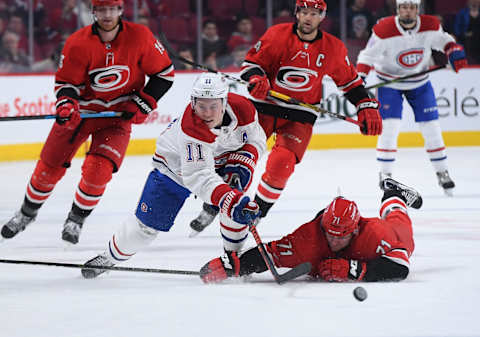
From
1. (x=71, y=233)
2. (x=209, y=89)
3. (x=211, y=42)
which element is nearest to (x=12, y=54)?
(x=211, y=42)

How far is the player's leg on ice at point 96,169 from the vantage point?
420cm

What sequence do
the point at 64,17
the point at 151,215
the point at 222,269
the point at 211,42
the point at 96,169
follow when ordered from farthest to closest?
1. the point at 211,42
2. the point at 64,17
3. the point at 96,169
4. the point at 151,215
5. the point at 222,269

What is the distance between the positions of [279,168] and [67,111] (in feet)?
3.29

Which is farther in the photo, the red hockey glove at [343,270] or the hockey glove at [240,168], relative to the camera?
the hockey glove at [240,168]

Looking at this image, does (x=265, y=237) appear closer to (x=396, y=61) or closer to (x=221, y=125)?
(x=221, y=125)

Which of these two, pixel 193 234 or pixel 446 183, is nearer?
pixel 193 234

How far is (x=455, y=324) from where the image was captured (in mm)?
2686

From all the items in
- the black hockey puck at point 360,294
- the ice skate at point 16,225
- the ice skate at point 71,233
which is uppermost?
the black hockey puck at point 360,294

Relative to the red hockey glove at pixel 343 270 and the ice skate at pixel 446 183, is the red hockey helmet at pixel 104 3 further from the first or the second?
the ice skate at pixel 446 183

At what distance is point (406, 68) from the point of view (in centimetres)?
618

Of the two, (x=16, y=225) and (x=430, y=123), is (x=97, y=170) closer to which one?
(x=16, y=225)

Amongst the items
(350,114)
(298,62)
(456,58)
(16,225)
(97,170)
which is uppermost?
(298,62)

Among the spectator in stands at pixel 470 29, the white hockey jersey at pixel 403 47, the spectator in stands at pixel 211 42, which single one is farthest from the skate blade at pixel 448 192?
the spectator in stands at pixel 211 42

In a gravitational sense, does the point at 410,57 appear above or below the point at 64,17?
above
